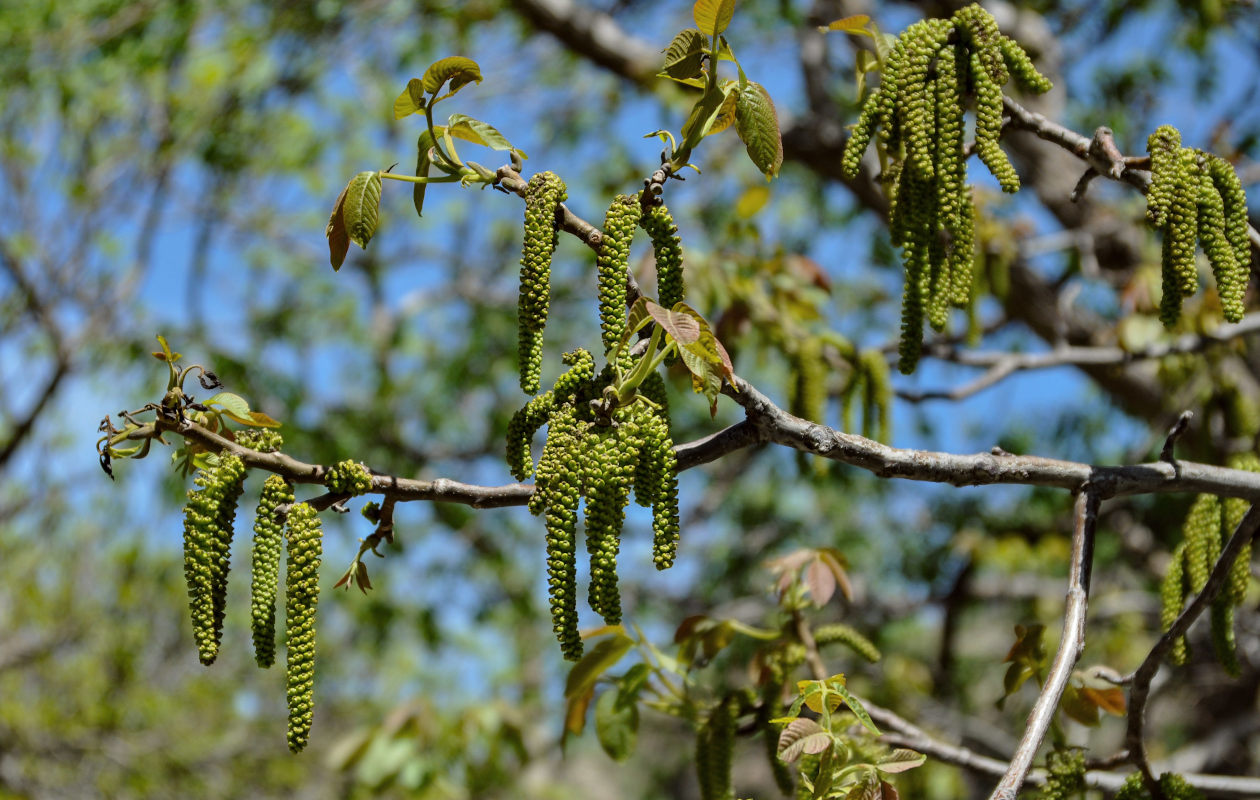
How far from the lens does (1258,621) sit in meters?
4.12

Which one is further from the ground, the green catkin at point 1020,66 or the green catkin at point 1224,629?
the green catkin at point 1020,66

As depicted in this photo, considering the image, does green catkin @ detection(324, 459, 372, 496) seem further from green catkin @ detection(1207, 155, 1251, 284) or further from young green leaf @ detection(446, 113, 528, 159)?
green catkin @ detection(1207, 155, 1251, 284)

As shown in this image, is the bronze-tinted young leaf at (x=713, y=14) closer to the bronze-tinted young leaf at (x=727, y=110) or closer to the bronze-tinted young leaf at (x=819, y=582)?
the bronze-tinted young leaf at (x=727, y=110)

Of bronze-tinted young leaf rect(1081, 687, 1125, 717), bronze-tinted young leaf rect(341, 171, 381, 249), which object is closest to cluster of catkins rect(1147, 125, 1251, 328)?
bronze-tinted young leaf rect(1081, 687, 1125, 717)

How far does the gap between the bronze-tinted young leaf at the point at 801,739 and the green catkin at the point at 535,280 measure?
0.59 metres

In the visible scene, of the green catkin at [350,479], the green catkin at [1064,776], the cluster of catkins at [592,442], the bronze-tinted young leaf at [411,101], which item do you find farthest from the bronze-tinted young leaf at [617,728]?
the bronze-tinted young leaf at [411,101]

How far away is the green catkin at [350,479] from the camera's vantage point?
1519 mm

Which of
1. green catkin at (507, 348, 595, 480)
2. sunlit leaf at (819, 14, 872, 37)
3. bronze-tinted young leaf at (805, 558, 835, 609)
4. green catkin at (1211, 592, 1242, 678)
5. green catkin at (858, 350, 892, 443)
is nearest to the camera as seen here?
green catkin at (507, 348, 595, 480)

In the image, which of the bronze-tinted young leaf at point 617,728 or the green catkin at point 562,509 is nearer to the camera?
the green catkin at point 562,509

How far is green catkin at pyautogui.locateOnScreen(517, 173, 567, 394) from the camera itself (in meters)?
1.49

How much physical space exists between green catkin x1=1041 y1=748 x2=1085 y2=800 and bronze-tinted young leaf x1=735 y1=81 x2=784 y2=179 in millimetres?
1132

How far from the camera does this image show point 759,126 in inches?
64.8

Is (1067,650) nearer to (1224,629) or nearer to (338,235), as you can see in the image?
(1224,629)

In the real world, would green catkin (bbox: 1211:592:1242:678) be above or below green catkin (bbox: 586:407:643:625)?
below
